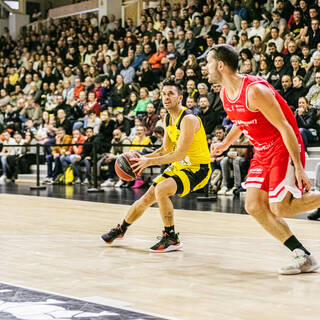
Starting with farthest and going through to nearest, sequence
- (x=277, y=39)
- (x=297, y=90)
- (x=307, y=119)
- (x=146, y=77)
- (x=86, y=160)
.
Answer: (x=146, y=77), (x=86, y=160), (x=277, y=39), (x=297, y=90), (x=307, y=119)

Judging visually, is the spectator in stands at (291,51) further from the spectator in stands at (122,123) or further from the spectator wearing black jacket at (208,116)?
the spectator in stands at (122,123)

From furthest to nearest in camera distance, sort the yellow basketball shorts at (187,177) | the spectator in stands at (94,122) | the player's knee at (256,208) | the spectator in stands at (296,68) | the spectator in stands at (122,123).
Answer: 1. the spectator in stands at (94,122)
2. the spectator in stands at (122,123)
3. the spectator in stands at (296,68)
4. the yellow basketball shorts at (187,177)
5. the player's knee at (256,208)

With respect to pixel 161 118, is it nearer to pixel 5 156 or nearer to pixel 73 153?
pixel 73 153

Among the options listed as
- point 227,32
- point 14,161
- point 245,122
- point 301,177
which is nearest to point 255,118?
point 245,122

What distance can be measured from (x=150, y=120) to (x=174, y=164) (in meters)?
7.71

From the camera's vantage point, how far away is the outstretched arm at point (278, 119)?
13.3 feet

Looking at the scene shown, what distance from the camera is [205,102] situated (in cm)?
1189

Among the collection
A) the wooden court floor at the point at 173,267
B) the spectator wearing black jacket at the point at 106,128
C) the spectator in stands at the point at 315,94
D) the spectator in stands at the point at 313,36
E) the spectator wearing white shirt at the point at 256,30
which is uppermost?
the spectator wearing white shirt at the point at 256,30

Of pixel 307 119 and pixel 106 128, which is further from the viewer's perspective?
pixel 106 128

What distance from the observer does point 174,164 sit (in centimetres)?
556

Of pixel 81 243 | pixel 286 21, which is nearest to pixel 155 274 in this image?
pixel 81 243

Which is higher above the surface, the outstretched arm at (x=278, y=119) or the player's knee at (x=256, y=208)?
the outstretched arm at (x=278, y=119)

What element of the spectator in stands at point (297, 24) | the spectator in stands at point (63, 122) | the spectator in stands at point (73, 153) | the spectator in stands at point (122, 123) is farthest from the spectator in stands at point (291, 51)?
the spectator in stands at point (63, 122)

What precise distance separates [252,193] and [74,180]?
10.1 meters
